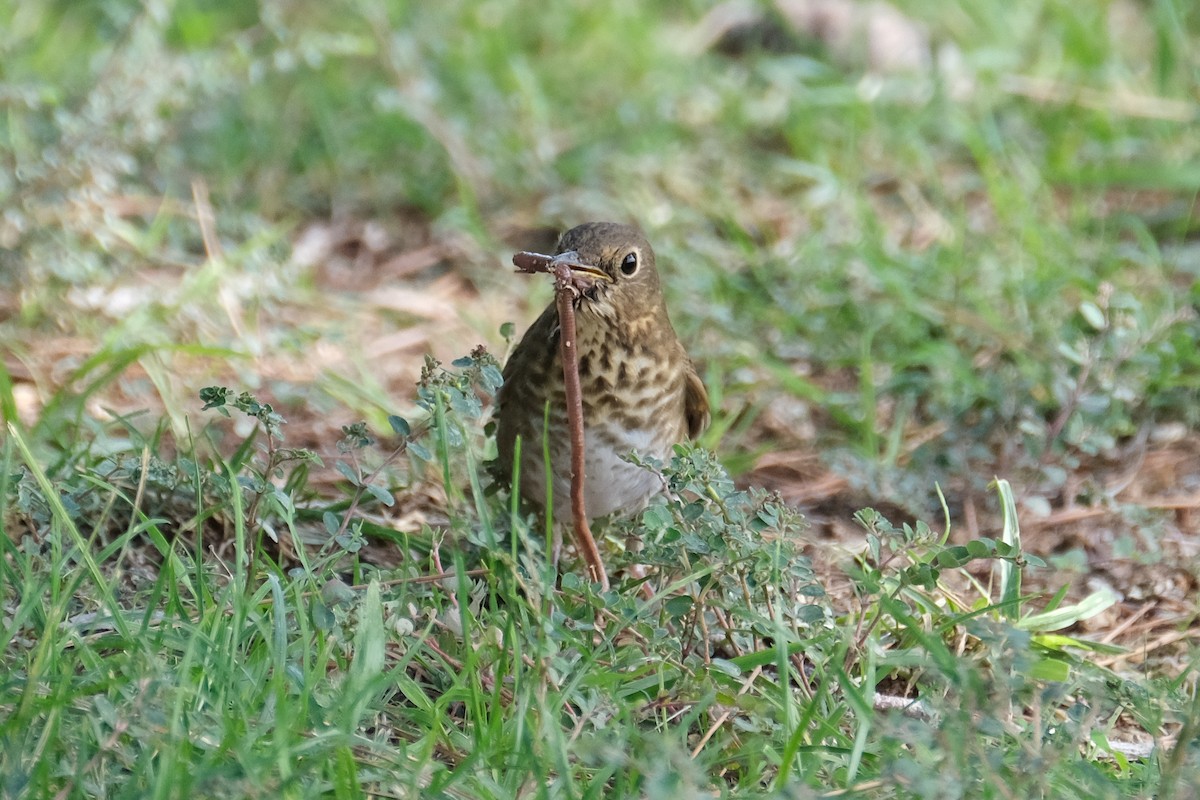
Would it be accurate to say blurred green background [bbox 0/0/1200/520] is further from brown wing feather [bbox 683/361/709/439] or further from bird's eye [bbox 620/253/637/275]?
bird's eye [bbox 620/253/637/275]

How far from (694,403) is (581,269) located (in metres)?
0.59

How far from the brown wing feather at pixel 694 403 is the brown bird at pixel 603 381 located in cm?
14

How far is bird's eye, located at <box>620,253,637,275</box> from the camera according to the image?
3.25 meters

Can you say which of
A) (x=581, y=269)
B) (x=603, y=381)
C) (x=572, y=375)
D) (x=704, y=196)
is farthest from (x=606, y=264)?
(x=704, y=196)

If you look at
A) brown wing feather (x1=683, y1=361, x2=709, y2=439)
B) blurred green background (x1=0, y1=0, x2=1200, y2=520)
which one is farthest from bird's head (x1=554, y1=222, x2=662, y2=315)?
blurred green background (x1=0, y1=0, x2=1200, y2=520)

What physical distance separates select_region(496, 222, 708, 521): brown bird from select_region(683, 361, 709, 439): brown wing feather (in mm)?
143

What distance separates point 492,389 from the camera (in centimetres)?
277

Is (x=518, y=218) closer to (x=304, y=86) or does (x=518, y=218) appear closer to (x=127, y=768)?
(x=304, y=86)

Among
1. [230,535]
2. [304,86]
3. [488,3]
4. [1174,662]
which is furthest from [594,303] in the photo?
[488,3]

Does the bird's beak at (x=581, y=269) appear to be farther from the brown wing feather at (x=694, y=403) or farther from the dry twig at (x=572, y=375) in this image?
the brown wing feather at (x=694, y=403)

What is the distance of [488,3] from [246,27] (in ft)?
3.47

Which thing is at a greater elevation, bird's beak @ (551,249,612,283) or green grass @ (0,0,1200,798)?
bird's beak @ (551,249,612,283)

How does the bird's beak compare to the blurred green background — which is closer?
the bird's beak

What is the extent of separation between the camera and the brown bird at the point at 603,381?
3211mm
